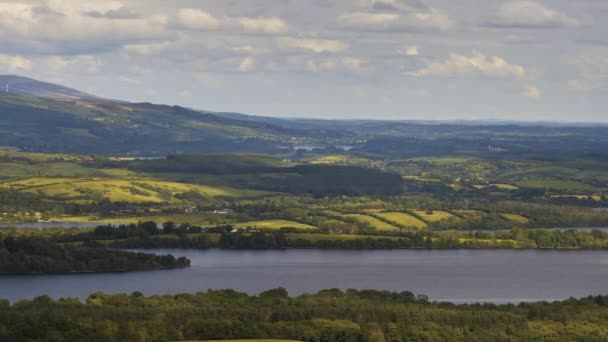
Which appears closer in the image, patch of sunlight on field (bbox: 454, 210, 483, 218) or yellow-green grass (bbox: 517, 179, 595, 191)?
patch of sunlight on field (bbox: 454, 210, 483, 218)

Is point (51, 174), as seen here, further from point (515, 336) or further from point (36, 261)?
point (515, 336)

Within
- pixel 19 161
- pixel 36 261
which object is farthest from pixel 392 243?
pixel 19 161

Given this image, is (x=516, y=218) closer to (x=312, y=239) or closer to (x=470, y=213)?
(x=470, y=213)

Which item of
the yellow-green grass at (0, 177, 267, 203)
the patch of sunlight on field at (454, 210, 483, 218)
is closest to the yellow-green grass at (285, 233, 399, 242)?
the patch of sunlight on field at (454, 210, 483, 218)

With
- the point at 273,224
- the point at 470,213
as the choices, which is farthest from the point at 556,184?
the point at 273,224

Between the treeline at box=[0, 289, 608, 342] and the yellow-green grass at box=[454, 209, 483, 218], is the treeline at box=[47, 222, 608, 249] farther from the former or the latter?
the treeline at box=[0, 289, 608, 342]

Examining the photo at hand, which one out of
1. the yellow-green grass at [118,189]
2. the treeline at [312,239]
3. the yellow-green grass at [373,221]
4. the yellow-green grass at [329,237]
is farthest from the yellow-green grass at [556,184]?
the yellow-green grass at [329,237]

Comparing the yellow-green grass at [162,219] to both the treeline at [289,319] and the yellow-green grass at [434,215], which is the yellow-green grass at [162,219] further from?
the treeline at [289,319]
